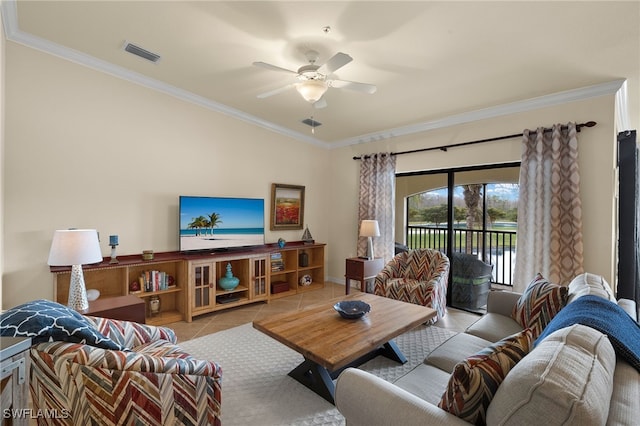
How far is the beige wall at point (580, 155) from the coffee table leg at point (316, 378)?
3076 millimetres

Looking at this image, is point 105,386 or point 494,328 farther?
point 494,328

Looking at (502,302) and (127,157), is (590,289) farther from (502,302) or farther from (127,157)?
(127,157)

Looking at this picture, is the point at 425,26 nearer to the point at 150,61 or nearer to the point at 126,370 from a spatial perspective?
the point at 150,61

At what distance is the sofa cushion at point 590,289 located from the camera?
1.76m

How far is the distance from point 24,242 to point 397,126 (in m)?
4.69

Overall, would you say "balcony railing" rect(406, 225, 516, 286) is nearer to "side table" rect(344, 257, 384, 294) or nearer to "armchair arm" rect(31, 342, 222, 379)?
"side table" rect(344, 257, 384, 294)

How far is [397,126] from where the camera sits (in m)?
4.57

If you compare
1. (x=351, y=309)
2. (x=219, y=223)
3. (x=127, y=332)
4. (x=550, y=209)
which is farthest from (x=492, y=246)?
(x=127, y=332)

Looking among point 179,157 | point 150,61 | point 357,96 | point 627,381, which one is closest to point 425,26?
point 357,96

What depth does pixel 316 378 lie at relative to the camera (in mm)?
2098

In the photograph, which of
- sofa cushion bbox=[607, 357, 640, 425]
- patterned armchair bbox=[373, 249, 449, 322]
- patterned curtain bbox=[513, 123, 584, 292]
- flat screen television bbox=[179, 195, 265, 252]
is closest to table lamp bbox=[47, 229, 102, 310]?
flat screen television bbox=[179, 195, 265, 252]

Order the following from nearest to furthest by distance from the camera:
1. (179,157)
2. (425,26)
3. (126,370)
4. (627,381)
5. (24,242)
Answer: (627,381) < (126,370) < (425,26) < (24,242) < (179,157)

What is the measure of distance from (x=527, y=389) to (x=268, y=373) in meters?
2.00

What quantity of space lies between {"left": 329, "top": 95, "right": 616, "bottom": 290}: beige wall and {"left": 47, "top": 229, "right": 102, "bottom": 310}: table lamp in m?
3.85
